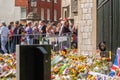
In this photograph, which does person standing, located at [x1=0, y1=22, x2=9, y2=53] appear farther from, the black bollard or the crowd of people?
the black bollard

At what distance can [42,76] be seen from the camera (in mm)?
4559

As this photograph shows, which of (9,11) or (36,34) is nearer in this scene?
(36,34)

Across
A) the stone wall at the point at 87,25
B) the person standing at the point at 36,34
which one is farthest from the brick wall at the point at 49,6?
the stone wall at the point at 87,25

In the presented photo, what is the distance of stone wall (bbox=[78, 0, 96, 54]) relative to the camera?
16.8 meters

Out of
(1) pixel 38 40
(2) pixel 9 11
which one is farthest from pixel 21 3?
(1) pixel 38 40

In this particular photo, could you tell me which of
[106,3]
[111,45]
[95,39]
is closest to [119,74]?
[111,45]

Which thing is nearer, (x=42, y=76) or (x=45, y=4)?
(x=42, y=76)

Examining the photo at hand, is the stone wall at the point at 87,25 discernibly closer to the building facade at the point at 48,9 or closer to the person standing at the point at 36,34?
the person standing at the point at 36,34

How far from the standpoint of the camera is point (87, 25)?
16938mm

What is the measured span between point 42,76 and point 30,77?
0.34ft

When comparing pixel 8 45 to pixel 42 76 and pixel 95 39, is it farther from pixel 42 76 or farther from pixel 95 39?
pixel 42 76

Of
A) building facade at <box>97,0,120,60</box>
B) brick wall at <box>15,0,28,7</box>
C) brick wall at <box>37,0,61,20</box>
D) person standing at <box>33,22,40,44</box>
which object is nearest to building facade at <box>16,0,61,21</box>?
brick wall at <box>37,0,61,20</box>

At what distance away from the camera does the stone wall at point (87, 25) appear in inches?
661

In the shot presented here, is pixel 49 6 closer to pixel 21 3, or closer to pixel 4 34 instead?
pixel 21 3
